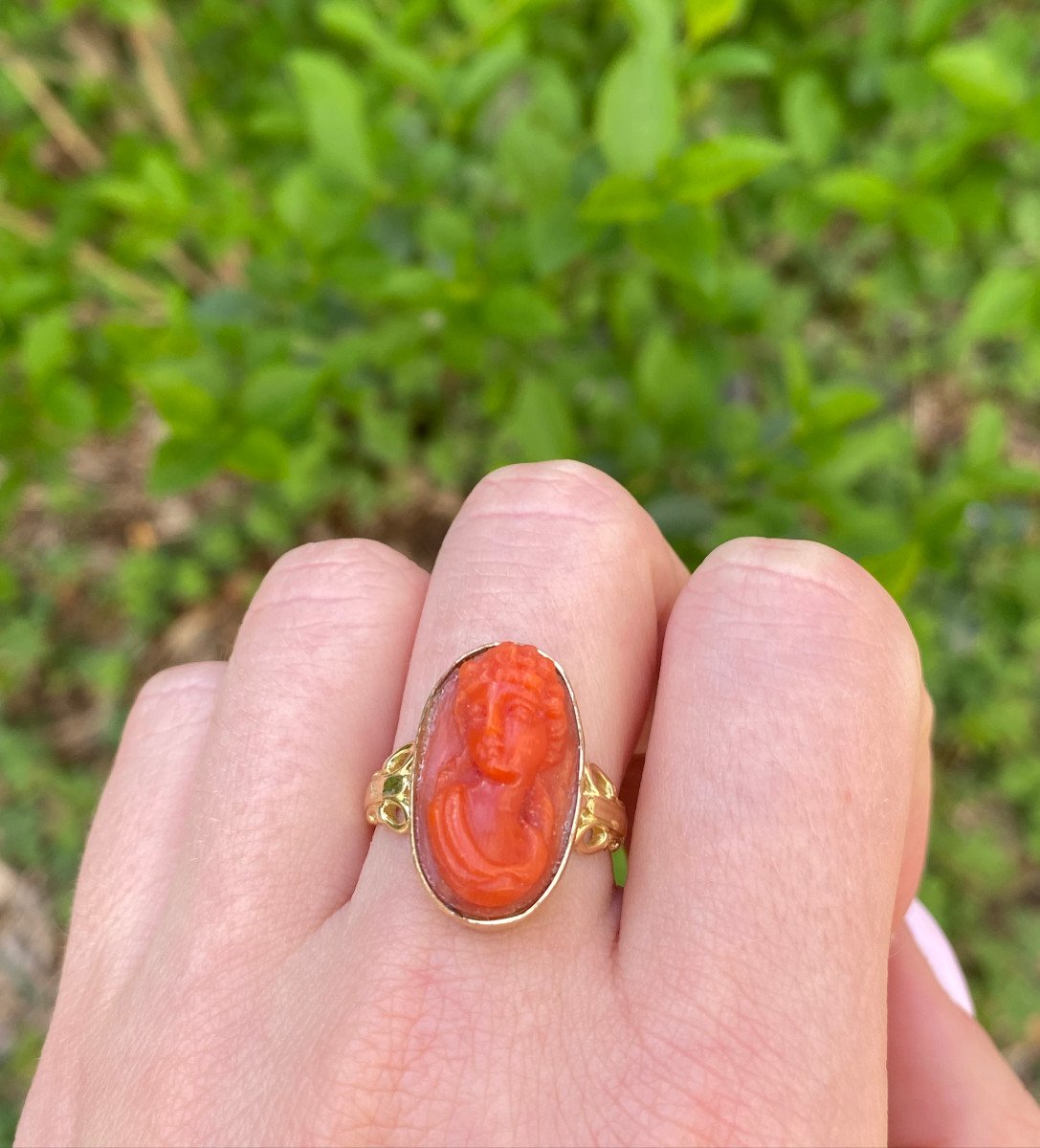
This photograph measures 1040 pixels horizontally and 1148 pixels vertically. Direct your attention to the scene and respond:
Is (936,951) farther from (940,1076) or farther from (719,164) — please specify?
(719,164)

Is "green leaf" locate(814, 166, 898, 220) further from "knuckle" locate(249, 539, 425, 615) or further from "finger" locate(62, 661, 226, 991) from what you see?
"finger" locate(62, 661, 226, 991)

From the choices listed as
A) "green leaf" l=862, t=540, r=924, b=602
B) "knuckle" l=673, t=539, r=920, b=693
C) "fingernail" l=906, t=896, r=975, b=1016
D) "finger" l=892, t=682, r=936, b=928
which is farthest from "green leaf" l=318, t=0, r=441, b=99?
"fingernail" l=906, t=896, r=975, b=1016

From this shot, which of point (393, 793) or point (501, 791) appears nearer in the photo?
point (501, 791)

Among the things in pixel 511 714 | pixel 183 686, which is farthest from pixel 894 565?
pixel 183 686

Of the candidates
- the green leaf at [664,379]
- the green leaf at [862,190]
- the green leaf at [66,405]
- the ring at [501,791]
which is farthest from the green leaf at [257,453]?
the green leaf at [862,190]

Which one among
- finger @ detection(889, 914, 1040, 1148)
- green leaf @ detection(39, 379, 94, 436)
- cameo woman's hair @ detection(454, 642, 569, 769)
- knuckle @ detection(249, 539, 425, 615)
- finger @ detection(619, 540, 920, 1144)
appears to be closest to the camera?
finger @ detection(619, 540, 920, 1144)

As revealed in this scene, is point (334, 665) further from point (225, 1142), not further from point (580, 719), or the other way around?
point (225, 1142)
